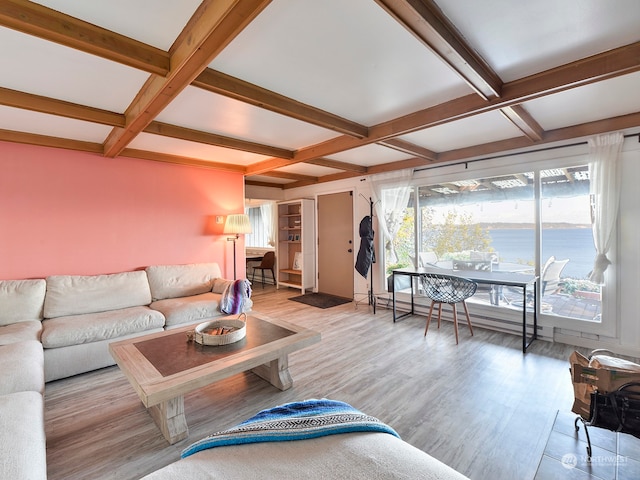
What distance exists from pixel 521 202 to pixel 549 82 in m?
2.01

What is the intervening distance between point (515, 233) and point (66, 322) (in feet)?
16.2

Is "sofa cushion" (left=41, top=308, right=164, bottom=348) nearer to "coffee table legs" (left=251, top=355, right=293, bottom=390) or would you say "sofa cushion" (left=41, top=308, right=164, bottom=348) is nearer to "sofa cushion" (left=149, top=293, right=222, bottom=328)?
"sofa cushion" (left=149, top=293, right=222, bottom=328)

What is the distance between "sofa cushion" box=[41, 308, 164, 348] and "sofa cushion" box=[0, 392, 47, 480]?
115 cm

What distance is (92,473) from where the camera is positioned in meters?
1.58

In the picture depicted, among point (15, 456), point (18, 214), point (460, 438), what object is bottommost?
point (460, 438)

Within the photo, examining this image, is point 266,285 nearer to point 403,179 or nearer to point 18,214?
point 403,179

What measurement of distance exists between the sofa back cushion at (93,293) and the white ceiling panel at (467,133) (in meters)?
3.59

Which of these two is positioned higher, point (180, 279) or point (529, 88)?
point (529, 88)

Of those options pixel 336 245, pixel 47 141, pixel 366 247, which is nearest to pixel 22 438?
pixel 47 141

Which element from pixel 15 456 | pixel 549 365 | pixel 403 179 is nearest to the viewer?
pixel 15 456

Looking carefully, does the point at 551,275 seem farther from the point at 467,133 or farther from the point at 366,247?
the point at 366,247

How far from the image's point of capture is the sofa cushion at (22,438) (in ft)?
3.48

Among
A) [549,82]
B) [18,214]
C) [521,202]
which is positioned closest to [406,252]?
[521,202]

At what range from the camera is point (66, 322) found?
2.69 m
